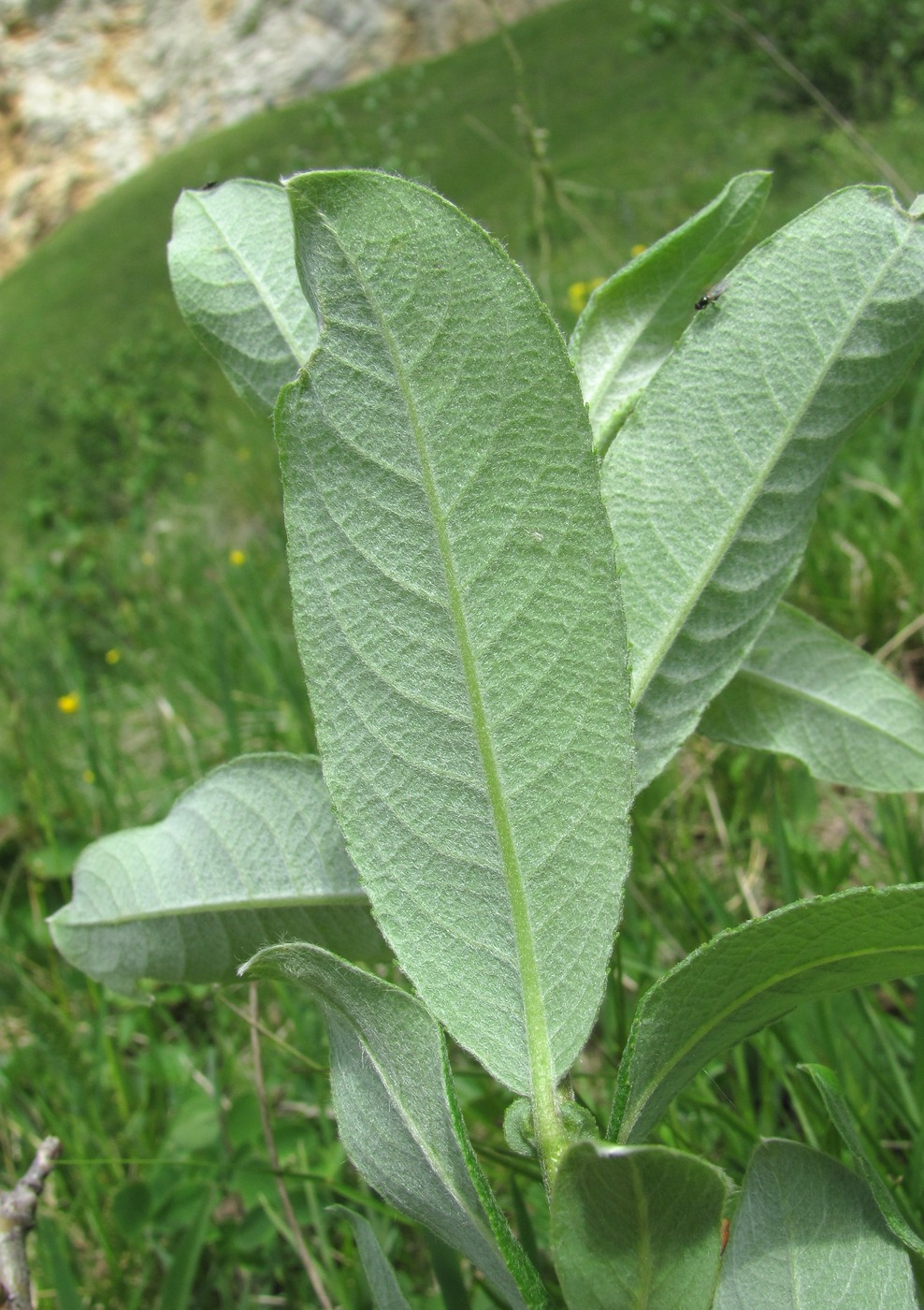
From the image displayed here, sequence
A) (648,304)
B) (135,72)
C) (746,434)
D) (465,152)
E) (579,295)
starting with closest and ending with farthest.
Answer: (746,434)
(648,304)
(579,295)
(465,152)
(135,72)

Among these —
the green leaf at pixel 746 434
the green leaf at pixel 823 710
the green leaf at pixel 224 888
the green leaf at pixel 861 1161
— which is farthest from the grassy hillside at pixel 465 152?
the green leaf at pixel 861 1161

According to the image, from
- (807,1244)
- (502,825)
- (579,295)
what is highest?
(502,825)

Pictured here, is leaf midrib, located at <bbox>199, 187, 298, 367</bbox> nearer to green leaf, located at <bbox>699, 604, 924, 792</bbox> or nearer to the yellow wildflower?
green leaf, located at <bbox>699, 604, 924, 792</bbox>

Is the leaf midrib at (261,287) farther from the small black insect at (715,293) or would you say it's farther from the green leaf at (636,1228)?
the green leaf at (636,1228)

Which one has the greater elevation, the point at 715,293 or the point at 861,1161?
the point at 715,293

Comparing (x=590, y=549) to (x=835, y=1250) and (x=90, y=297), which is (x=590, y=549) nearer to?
(x=835, y=1250)

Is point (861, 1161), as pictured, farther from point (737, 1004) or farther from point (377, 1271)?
point (377, 1271)

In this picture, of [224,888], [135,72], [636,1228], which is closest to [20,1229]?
[224,888]

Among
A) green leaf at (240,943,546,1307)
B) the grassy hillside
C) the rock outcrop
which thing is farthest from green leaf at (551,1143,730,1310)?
the rock outcrop
